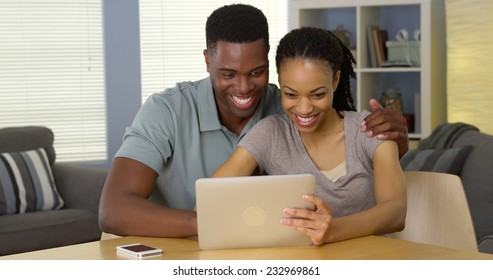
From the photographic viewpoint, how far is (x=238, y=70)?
232 cm

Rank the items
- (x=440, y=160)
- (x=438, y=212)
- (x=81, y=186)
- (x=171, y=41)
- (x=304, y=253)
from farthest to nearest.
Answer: (x=171, y=41)
(x=81, y=186)
(x=440, y=160)
(x=438, y=212)
(x=304, y=253)

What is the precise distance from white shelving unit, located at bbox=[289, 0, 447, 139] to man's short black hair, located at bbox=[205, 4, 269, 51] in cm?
311

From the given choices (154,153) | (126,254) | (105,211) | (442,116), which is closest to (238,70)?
(154,153)

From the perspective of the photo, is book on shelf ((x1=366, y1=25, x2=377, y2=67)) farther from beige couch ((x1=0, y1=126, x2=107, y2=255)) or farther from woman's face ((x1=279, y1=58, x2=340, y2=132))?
woman's face ((x1=279, y1=58, x2=340, y2=132))

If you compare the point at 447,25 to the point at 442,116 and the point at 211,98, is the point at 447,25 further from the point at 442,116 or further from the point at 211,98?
the point at 211,98

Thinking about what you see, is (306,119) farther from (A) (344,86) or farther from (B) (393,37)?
(B) (393,37)

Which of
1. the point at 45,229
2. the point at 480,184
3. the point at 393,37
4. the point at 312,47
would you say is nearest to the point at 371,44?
the point at 393,37

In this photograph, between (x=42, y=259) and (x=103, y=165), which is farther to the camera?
(x=103, y=165)

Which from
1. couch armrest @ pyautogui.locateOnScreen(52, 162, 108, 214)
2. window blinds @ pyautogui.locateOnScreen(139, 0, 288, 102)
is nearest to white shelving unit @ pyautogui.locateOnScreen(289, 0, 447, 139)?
window blinds @ pyautogui.locateOnScreen(139, 0, 288, 102)

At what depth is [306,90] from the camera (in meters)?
2.16

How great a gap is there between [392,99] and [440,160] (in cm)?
174

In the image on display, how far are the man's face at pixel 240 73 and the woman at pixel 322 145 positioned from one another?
9 cm

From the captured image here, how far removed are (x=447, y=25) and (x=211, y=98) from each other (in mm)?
3085

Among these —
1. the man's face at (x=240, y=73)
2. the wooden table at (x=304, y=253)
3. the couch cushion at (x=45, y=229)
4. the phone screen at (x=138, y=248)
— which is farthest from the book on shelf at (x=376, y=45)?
the phone screen at (x=138, y=248)
